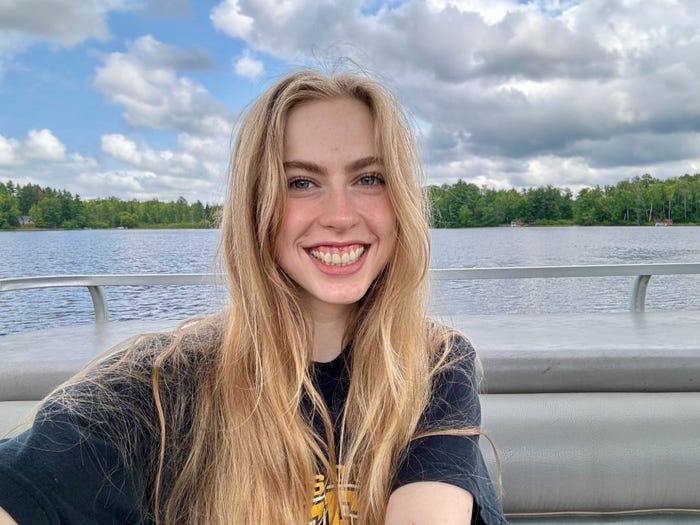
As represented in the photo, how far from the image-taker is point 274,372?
1.09 m

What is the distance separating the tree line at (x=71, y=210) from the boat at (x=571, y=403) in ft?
2.34

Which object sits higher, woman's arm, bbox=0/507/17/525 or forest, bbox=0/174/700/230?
forest, bbox=0/174/700/230

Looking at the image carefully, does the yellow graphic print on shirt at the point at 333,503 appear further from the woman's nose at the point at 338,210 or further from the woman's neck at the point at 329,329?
the woman's nose at the point at 338,210

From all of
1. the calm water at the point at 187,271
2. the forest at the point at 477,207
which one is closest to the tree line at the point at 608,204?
the forest at the point at 477,207

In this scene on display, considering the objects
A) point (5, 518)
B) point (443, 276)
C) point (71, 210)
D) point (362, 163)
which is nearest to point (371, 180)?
point (362, 163)

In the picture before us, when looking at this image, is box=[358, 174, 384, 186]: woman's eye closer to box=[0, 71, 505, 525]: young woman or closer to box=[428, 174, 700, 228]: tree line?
box=[0, 71, 505, 525]: young woman

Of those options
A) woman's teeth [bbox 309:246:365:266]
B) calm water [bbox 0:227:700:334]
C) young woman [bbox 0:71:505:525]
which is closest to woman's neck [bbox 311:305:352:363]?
young woman [bbox 0:71:505:525]

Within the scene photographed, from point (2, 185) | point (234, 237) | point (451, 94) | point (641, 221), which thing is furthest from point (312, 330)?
point (451, 94)

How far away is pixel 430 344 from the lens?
1.23m

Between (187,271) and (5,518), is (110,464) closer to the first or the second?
(5,518)

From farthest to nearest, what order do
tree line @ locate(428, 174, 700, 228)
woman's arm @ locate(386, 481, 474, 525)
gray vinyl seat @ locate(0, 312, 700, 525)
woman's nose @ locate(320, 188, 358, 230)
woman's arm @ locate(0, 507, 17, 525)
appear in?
tree line @ locate(428, 174, 700, 228), gray vinyl seat @ locate(0, 312, 700, 525), woman's nose @ locate(320, 188, 358, 230), woman's arm @ locate(386, 481, 474, 525), woman's arm @ locate(0, 507, 17, 525)

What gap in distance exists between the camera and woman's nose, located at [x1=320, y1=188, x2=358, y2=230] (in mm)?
1103

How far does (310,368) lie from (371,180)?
0.41 meters

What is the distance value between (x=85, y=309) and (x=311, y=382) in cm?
197
